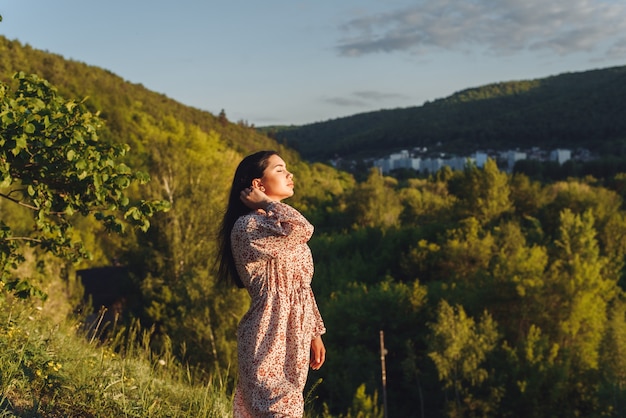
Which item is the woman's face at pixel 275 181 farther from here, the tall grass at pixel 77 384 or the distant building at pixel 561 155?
the distant building at pixel 561 155

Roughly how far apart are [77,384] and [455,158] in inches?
4852

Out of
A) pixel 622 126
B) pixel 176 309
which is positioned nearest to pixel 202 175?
pixel 176 309

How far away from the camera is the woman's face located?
11.5ft

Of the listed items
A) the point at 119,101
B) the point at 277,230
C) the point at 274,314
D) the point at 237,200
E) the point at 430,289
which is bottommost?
the point at 430,289

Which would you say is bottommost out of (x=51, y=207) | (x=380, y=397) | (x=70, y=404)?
(x=380, y=397)

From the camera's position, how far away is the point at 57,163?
196 inches

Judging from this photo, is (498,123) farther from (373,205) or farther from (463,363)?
(463,363)

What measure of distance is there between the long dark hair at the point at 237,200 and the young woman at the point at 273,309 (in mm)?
99

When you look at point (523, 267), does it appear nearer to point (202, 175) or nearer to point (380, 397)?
point (380, 397)

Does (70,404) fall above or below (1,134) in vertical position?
below

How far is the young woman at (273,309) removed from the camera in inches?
127

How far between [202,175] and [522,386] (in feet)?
60.2

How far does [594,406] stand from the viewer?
3338 centimetres

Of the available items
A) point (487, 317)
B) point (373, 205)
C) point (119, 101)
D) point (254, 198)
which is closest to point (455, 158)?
point (373, 205)
